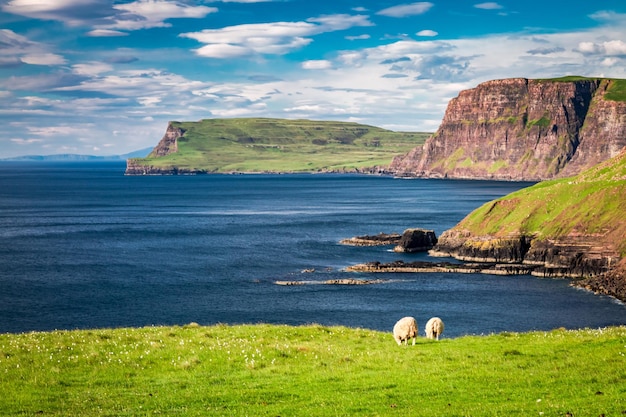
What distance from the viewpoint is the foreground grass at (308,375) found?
2312 centimetres

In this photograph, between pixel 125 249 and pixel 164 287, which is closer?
pixel 164 287

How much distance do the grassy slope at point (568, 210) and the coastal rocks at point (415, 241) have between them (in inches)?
307

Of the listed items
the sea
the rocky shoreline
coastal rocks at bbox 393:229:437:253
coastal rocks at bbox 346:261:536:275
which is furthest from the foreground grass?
coastal rocks at bbox 393:229:437:253

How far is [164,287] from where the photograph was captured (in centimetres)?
10819

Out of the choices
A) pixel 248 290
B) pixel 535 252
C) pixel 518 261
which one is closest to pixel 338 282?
pixel 248 290

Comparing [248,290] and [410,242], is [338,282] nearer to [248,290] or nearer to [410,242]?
[248,290]

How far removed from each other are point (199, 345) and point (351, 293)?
70565mm

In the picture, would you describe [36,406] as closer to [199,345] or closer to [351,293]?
[199,345]

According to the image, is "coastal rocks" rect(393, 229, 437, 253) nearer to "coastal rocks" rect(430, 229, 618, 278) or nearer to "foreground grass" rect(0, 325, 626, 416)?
"coastal rocks" rect(430, 229, 618, 278)

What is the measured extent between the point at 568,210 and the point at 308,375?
109 meters

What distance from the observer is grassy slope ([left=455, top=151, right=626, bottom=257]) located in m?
117

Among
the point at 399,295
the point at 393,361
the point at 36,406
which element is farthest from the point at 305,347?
the point at 399,295

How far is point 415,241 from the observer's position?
5768 inches

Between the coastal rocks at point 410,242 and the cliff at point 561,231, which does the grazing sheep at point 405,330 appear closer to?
the cliff at point 561,231
